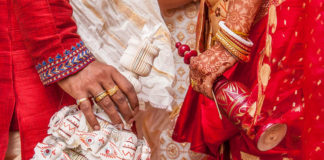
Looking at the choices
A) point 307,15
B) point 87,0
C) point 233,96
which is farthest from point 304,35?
point 87,0

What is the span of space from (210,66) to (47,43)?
31 centimetres

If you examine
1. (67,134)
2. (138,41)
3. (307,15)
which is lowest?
(67,134)

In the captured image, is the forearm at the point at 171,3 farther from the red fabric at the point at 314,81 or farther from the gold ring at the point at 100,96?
the red fabric at the point at 314,81

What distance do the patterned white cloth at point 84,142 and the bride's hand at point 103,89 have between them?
20 millimetres

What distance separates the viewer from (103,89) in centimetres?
58

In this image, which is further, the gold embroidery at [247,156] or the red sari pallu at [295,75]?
the gold embroidery at [247,156]

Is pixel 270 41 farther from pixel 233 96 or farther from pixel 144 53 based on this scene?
pixel 144 53

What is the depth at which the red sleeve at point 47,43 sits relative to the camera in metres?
0.57

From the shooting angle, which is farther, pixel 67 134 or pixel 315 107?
pixel 67 134

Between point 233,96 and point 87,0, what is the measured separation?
48 centimetres

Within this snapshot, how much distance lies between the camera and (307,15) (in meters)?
0.44

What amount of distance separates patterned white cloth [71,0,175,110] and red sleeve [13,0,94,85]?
158 millimetres

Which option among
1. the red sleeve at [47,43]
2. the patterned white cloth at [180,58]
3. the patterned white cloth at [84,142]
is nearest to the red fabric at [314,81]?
the patterned white cloth at [84,142]

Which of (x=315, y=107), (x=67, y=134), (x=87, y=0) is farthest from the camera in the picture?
(x=87, y=0)
